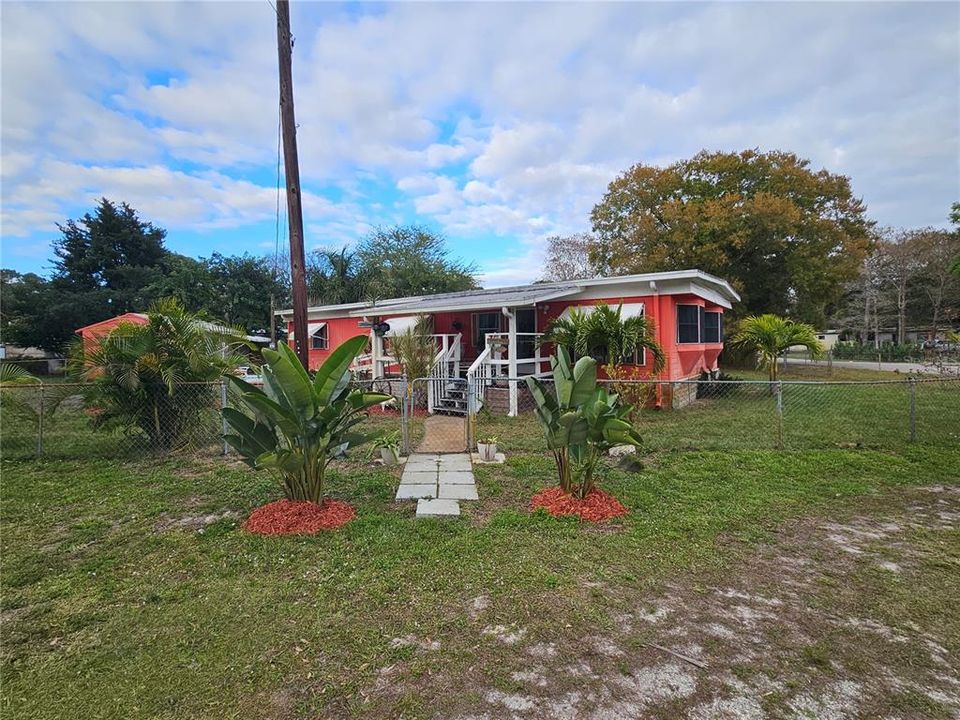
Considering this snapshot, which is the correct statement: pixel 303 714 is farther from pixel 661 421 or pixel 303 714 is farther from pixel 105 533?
pixel 661 421

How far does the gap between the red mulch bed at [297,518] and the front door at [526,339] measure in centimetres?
710

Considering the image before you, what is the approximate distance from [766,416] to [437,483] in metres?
7.46

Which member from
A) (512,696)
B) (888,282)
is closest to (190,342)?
(512,696)

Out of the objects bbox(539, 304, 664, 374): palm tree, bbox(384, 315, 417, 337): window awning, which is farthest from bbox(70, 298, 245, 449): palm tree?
bbox(539, 304, 664, 374): palm tree

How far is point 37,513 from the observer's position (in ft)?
14.8

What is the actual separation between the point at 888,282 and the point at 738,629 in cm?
4576

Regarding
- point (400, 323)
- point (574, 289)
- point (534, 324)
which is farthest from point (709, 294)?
point (400, 323)

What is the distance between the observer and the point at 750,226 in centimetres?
1894

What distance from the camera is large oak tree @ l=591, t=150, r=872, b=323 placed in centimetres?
1909

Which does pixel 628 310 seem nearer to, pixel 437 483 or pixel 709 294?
pixel 709 294

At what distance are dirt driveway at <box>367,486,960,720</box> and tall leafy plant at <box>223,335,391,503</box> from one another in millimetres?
2124

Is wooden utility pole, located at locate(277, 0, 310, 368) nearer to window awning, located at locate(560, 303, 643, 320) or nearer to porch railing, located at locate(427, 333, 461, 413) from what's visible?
porch railing, located at locate(427, 333, 461, 413)

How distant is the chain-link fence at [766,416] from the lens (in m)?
6.96

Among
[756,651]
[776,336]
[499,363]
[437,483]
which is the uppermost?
[776,336]
